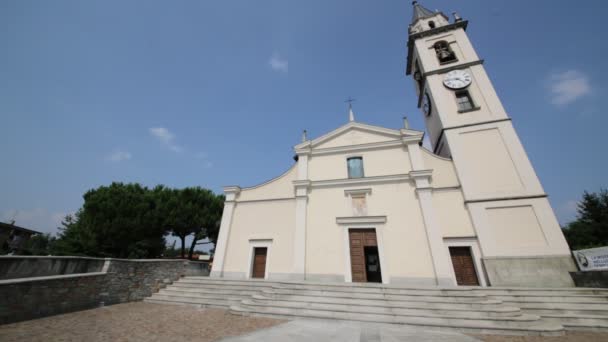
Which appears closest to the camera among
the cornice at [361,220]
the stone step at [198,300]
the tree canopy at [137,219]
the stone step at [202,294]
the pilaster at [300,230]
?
the stone step at [198,300]

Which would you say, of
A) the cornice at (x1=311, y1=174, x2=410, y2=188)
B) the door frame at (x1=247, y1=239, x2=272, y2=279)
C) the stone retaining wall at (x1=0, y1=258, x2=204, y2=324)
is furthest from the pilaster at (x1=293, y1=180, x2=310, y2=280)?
the stone retaining wall at (x1=0, y1=258, x2=204, y2=324)

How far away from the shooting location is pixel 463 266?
927 centimetres

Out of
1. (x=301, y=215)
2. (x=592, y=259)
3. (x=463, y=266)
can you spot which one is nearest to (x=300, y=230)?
(x=301, y=215)

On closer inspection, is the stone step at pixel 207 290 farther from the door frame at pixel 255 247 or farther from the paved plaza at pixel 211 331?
the door frame at pixel 255 247

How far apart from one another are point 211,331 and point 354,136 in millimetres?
11469

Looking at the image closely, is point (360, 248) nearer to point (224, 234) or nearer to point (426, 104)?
point (224, 234)

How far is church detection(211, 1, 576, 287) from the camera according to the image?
29.0 feet

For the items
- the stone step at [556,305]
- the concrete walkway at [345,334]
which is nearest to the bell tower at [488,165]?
the stone step at [556,305]

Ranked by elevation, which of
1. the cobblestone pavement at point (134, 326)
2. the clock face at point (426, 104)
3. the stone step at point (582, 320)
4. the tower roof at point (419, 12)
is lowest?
the cobblestone pavement at point (134, 326)

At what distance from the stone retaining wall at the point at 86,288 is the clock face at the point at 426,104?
1764 cm

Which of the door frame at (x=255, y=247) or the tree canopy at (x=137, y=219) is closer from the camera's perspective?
the door frame at (x=255, y=247)

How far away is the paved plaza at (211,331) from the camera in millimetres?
4621

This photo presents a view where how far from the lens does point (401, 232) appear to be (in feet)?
33.0

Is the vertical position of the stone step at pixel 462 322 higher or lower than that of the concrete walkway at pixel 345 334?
higher
